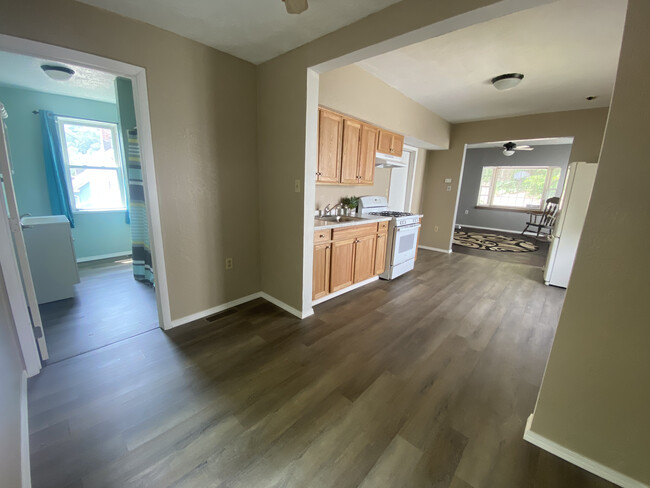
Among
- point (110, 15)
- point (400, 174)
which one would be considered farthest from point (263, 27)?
point (400, 174)

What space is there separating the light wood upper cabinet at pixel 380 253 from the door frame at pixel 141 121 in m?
2.56

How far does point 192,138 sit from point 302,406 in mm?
2298

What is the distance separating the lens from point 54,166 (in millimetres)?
3785

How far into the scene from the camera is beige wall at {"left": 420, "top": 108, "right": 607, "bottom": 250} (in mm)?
3955

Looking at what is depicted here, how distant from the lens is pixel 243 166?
2.68m

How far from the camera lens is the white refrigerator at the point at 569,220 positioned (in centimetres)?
335

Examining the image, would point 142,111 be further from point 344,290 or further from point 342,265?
point 344,290

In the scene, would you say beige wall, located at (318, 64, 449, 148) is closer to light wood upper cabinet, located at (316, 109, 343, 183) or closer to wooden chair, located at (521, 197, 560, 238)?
light wood upper cabinet, located at (316, 109, 343, 183)

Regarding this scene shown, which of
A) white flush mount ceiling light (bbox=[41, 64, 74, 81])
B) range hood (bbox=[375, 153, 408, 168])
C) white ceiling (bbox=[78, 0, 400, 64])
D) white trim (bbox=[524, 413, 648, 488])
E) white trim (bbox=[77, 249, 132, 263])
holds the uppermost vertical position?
white ceiling (bbox=[78, 0, 400, 64])

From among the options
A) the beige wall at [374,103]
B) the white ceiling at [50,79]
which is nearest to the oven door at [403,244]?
the beige wall at [374,103]

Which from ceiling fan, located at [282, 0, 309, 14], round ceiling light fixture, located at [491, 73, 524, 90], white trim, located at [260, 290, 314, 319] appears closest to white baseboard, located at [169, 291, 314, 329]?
white trim, located at [260, 290, 314, 319]

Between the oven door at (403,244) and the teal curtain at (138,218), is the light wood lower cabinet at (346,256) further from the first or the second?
the teal curtain at (138,218)

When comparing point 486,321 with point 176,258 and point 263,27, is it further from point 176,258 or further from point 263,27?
point 263,27

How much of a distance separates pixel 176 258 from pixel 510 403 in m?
2.82
